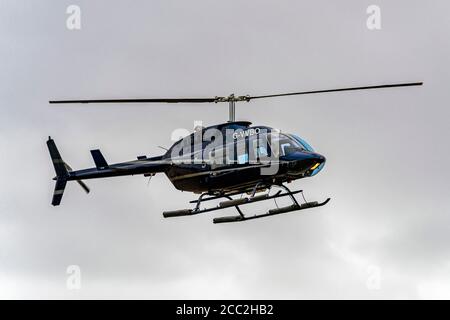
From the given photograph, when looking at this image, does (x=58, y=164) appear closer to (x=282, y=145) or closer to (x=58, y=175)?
(x=58, y=175)

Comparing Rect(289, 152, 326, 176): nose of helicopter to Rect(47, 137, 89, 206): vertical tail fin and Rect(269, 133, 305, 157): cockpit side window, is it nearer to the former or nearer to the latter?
Rect(269, 133, 305, 157): cockpit side window

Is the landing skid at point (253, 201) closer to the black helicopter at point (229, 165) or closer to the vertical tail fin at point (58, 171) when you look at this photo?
the black helicopter at point (229, 165)

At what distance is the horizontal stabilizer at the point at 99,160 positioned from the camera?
33656 millimetres

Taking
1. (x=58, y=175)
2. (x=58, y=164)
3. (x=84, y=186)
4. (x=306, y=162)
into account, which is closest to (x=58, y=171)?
(x=58, y=175)

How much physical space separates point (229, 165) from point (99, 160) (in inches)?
211

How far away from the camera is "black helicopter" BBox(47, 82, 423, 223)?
30844 mm

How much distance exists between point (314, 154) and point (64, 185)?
31.7 ft

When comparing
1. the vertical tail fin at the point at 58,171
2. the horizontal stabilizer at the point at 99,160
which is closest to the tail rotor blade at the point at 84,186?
the vertical tail fin at the point at 58,171

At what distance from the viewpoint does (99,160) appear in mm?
33688

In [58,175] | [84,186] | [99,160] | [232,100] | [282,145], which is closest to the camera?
[282,145]

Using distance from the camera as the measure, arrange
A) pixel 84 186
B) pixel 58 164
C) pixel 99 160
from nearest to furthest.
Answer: pixel 99 160, pixel 58 164, pixel 84 186
